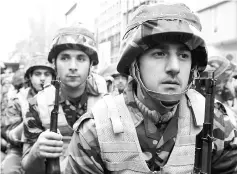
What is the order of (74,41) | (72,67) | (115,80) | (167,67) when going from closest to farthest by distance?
(167,67) → (72,67) → (74,41) → (115,80)

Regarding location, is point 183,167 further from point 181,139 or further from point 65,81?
point 65,81

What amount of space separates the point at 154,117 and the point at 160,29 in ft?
1.97

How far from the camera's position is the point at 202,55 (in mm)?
2678

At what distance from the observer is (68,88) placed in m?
3.97

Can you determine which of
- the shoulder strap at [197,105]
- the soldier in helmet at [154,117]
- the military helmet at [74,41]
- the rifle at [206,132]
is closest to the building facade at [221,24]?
the military helmet at [74,41]

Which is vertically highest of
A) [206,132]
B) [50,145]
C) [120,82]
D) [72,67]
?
[72,67]

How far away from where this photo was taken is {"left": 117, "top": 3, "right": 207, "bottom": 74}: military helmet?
7.86 feet

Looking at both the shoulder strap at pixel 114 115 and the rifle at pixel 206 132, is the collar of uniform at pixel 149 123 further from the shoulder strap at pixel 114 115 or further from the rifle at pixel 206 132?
the rifle at pixel 206 132

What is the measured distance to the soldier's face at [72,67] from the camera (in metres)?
3.90

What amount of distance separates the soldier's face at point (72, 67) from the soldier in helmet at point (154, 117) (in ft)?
4.35

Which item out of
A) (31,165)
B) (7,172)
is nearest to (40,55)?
(7,172)

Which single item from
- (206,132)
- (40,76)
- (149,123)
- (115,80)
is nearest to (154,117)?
(149,123)

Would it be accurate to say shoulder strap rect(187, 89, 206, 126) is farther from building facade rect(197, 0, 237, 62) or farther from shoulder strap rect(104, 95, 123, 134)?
building facade rect(197, 0, 237, 62)

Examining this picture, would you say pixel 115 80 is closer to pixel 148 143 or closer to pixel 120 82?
pixel 120 82
